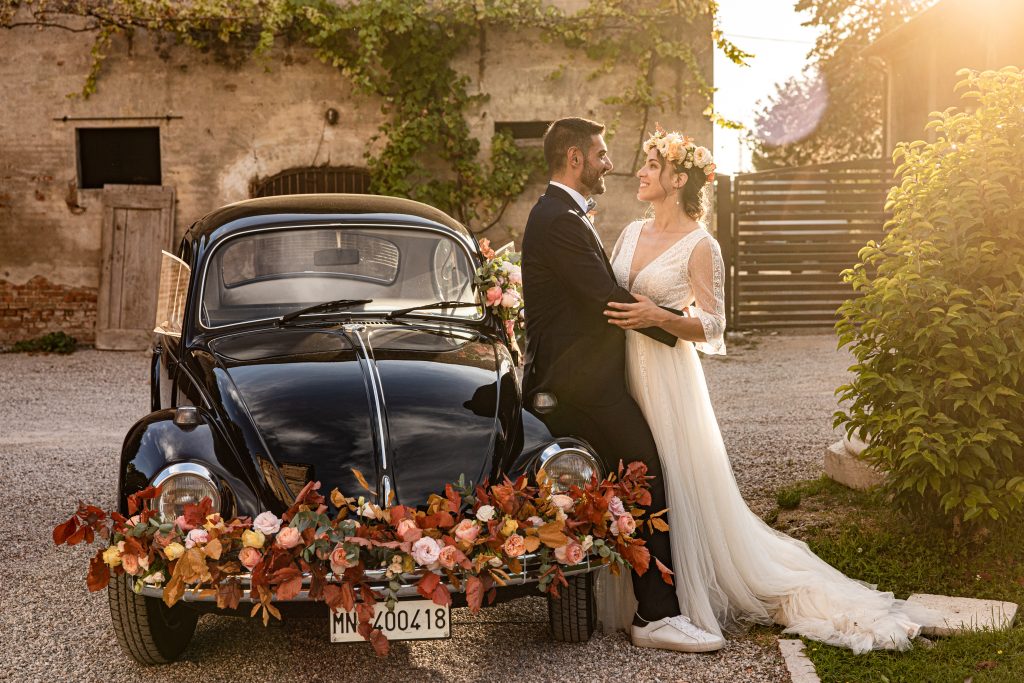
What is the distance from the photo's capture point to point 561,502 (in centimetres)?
367

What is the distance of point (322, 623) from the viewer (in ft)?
15.0

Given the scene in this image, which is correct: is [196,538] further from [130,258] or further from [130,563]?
[130,258]

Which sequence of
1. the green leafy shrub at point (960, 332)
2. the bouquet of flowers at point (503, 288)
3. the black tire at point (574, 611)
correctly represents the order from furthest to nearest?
the bouquet of flowers at point (503, 288), the green leafy shrub at point (960, 332), the black tire at point (574, 611)

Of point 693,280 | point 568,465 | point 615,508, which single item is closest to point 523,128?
point 693,280

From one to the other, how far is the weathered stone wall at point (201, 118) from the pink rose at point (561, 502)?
9.83 metres

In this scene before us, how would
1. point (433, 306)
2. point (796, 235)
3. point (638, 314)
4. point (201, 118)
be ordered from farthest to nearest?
point (796, 235) < point (201, 118) < point (433, 306) < point (638, 314)

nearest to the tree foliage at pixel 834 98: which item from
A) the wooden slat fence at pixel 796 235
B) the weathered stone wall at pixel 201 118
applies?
the wooden slat fence at pixel 796 235

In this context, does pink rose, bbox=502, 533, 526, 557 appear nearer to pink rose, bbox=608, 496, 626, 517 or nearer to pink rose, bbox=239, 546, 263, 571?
pink rose, bbox=608, 496, 626, 517

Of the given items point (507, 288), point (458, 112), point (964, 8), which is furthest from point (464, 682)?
point (964, 8)

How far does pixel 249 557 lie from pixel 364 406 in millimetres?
869

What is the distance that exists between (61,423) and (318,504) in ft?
21.7

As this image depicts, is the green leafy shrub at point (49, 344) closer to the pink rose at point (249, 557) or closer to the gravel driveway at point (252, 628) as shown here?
the gravel driveway at point (252, 628)

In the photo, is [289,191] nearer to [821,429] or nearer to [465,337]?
[821,429]

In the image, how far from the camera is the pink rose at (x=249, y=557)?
10.9 ft
